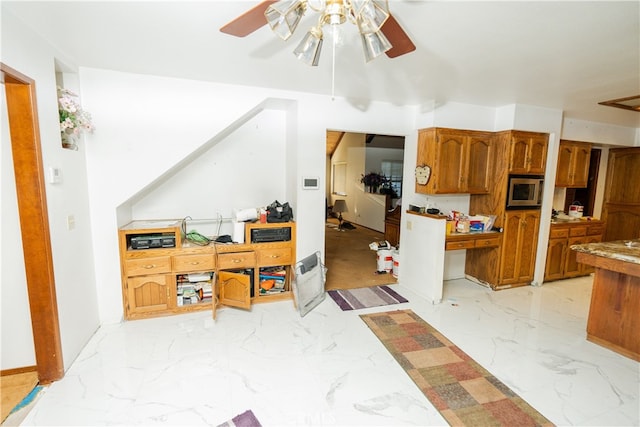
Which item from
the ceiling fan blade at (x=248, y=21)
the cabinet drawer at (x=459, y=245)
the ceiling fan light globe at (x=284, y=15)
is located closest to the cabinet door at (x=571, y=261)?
the cabinet drawer at (x=459, y=245)

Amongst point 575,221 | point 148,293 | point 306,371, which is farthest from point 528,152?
point 148,293

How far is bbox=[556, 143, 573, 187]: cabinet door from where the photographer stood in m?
4.17

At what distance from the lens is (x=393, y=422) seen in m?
1.77

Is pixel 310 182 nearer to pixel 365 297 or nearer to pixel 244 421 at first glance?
pixel 365 297

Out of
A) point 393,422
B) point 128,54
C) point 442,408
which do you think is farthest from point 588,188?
point 128,54

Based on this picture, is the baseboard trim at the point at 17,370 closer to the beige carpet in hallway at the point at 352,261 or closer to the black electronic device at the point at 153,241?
the black electronic device at the point at 153,241

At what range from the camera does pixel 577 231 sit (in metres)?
4.20

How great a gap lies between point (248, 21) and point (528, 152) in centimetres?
381

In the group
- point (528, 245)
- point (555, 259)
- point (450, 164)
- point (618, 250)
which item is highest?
point (450, 164)

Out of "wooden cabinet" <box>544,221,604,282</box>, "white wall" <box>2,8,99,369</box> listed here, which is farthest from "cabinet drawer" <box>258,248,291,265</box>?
"wooden cabinet" <box>544,221,604,282</box>

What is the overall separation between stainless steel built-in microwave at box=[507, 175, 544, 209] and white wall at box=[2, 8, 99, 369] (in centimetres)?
457

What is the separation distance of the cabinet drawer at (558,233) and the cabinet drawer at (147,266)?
4.84 metres

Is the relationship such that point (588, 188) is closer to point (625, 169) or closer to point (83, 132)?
point (625, 169)

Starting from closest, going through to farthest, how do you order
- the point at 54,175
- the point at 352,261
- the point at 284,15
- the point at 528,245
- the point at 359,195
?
the point at 284,15 < the point at 54,175 < the point at 528,245 < the point at 352,261 < the point at 359,195
